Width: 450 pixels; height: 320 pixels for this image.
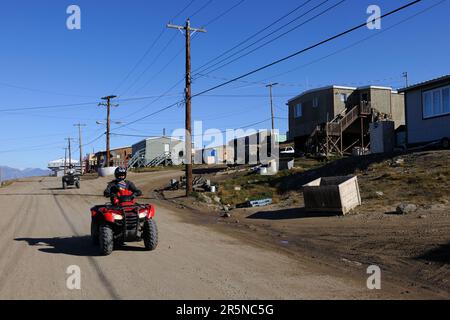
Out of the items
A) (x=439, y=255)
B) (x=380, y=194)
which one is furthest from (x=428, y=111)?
(x=439, y=255)

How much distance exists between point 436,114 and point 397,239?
54.7 ft

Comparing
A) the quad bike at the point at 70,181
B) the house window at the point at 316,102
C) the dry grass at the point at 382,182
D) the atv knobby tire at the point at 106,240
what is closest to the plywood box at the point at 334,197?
the dry grass at the point at 382,182

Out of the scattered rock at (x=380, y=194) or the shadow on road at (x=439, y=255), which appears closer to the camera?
the shadow on road at (x=439, y=255)

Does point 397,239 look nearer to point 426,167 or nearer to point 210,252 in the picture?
point 210,252

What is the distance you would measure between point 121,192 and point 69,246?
193 centimetres

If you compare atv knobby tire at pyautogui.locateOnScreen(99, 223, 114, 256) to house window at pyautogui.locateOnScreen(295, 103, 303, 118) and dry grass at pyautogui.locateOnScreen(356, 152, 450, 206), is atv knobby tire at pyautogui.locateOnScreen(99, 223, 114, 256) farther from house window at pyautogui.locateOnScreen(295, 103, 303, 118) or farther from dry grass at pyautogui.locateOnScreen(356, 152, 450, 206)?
house window at pyautogui.locateOnScreen(295, 103, 303, 118)

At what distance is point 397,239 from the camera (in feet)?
35.4

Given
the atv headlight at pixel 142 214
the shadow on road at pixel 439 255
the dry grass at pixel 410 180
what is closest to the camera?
the shadow on road at pixel 439 255

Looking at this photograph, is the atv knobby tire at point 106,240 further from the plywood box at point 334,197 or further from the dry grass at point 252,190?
the dry grass at point 252,190

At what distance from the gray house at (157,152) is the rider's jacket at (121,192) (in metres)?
60.9

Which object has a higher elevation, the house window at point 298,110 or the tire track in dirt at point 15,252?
the house window at point 298,110

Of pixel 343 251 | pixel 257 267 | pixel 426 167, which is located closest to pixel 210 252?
pixel 257 267

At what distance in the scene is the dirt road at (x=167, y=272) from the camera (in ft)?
23.1

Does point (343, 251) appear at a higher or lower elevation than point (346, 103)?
lower
